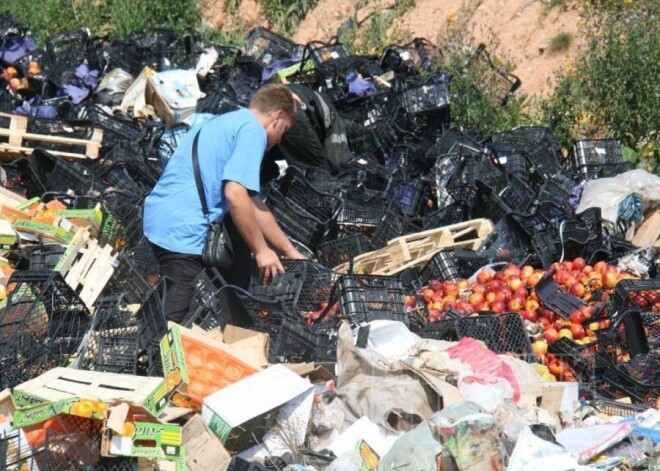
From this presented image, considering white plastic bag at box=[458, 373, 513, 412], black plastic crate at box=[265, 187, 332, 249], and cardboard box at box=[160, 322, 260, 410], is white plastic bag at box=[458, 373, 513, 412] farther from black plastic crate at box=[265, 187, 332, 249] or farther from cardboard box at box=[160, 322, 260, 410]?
black plastic crate at box=[265, 187, 332, 249]

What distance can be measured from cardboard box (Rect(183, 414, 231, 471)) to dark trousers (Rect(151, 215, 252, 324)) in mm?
1600

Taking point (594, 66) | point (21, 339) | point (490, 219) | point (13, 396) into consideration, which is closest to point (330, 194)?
point (490, 219)

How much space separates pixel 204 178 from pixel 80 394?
187 cm

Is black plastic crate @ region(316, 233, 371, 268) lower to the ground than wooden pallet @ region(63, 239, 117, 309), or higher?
lower

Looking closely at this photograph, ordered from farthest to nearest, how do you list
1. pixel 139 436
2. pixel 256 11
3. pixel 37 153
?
1. pixel 256 11
2. pixel 37 153
3. pixel 139 436

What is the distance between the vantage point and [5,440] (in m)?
4.43

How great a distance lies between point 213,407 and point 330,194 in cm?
353

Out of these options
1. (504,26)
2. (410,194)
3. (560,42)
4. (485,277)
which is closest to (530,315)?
(485,277)

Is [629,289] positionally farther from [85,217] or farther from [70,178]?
[70,178]

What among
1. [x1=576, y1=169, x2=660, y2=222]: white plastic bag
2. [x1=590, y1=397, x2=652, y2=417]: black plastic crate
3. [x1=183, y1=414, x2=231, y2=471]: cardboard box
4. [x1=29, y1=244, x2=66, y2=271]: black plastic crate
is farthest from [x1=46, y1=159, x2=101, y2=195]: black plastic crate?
[x1=590, y1=397, x2=652, y2=417]: black plastic crate

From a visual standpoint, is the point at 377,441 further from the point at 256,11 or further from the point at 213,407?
the point at 256,11

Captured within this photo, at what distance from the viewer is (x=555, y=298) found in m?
6.96

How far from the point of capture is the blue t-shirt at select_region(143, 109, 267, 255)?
19.6 ft

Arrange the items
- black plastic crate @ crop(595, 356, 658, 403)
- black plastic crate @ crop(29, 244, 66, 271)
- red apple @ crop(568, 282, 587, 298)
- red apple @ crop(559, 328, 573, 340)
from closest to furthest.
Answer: black plastic crate @ crop(595, 356, 658, 403), red apple @ crop(559, 328, 573, 340), red apple @ crop(568, 282, 587, 298), black plastic crate @ crop(29, 244, 66, 271)
